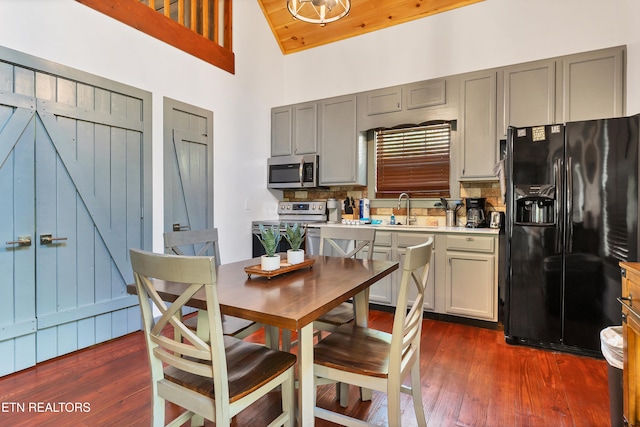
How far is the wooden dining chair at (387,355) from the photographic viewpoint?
1330 mm

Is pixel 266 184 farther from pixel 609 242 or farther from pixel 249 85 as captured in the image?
pixel 609 242

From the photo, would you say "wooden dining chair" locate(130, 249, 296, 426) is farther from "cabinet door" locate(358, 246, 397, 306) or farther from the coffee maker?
the coffee maker

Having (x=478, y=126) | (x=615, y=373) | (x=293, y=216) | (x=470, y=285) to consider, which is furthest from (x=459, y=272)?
(x=293, y=216)

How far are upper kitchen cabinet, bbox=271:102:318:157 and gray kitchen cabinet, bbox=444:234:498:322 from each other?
207cm

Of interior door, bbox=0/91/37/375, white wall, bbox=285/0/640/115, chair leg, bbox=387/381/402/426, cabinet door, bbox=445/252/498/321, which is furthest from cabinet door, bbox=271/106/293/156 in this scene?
chair leg, bbox=387/381/402/426

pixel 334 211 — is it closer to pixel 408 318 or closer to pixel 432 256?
pixel 432 256

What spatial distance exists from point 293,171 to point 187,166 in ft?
4.36

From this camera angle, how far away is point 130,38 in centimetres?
289

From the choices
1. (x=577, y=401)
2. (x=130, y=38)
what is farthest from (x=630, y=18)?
(x=130, y=38)

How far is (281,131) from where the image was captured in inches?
175

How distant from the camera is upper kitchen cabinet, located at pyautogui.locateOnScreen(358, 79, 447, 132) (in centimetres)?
351

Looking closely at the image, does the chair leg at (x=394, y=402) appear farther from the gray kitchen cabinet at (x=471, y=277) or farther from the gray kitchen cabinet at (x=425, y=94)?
the gray kitchen cabinet at (x=425, y=94)

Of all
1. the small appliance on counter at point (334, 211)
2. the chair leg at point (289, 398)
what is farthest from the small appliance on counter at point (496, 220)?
the chair leg at point (289, 398)

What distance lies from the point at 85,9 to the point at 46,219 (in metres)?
1.63
